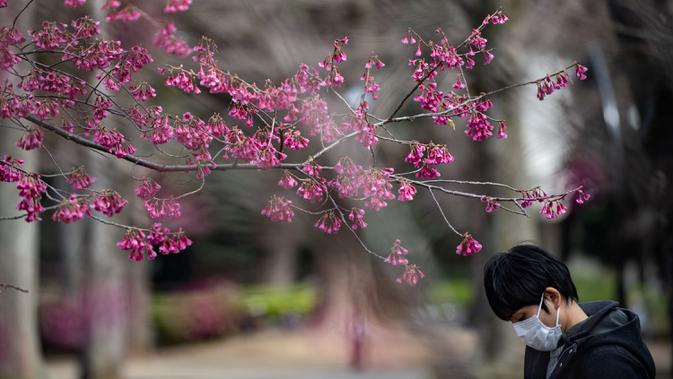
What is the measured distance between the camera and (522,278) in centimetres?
284

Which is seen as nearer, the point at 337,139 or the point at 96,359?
the point at 337,139

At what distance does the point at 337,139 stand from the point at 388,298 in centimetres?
467

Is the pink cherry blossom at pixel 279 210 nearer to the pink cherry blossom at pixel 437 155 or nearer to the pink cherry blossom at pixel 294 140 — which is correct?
the pink cherry blossom at pixel 294 140

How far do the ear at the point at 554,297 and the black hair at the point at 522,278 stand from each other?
15 millimetres

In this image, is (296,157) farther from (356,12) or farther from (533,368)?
(533,368)

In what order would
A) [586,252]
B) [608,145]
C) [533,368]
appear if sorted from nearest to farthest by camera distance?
[533,368], [608,145], [586,252]

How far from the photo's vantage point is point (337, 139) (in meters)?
3.76

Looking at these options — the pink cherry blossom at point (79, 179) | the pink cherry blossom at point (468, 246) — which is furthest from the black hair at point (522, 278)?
the pink cherry blossom at point (79, 179)

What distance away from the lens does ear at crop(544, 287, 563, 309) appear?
2875 millimetres

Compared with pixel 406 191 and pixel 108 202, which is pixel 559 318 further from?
pixel 108 202

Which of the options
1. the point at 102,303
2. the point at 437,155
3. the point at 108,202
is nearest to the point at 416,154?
the point at 437,155

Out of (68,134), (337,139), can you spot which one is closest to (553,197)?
(337,139)

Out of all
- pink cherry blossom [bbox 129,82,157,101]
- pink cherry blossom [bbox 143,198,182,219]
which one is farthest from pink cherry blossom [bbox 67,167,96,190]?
pink cherry blossom [bbox 129,82,157,101]

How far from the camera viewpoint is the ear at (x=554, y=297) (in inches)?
113
